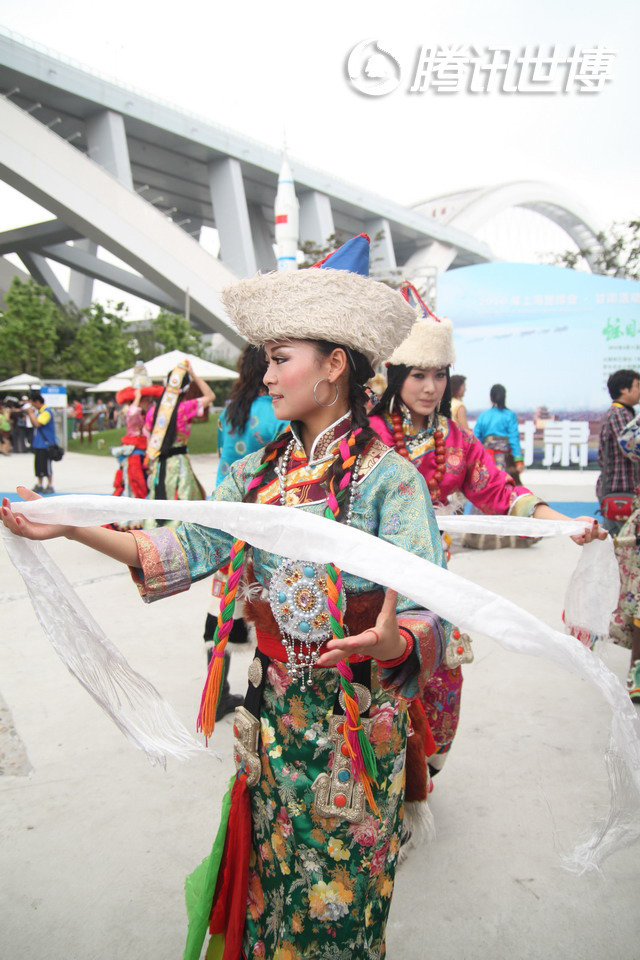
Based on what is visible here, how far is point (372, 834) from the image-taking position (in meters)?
1.46

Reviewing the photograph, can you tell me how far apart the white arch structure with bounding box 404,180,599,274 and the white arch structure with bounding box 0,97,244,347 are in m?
21.1

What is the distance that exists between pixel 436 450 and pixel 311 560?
1.32 m

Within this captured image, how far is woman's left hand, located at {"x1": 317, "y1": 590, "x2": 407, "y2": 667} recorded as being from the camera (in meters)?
1.09

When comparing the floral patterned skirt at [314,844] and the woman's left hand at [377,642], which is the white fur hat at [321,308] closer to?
the woman's left hand at [377,642]

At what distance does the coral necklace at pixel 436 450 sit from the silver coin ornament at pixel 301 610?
3.73ft

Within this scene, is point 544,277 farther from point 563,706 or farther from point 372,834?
point 372,834

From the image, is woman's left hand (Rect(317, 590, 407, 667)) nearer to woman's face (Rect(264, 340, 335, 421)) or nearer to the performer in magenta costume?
woman's face (Rect(264, 340, 335, 421))

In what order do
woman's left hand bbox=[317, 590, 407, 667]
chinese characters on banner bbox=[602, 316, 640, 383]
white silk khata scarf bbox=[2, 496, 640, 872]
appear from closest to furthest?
1. woman's left hand bbox=[317, 590, 407, 667]
2. white silk khata scarf bbox=[2, 496, 640, 872]
3. chinese characters on banner bbox=[602, 316, 640, 383]

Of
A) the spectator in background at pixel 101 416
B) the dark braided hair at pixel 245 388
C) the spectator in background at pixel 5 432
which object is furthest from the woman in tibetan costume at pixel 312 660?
the spectator in background at pixel 101 416

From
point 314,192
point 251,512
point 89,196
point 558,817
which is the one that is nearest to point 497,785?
point 558,817

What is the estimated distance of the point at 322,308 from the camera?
4.77 feet

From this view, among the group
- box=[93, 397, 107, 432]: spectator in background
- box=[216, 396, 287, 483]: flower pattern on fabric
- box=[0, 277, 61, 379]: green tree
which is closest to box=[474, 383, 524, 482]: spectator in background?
box=[216, 396, 287, 483]: flower pattern on fabric

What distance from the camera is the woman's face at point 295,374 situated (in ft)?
4.89

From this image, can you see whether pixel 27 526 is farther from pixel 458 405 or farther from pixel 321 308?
pixel 458 405
